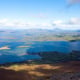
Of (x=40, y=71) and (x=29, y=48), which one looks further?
(x=29, y=48)

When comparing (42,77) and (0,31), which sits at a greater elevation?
(0,31)

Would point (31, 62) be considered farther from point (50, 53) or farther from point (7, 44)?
point (7, 44)

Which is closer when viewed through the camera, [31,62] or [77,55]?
[31,62]

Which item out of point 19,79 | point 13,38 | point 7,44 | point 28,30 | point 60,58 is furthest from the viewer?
point 28,30

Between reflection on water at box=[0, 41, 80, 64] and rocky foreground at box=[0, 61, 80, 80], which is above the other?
reflection on water at box=[0, 41, 80, 64]

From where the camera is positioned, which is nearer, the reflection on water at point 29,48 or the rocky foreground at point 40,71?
the rocky foreground at point 40,71

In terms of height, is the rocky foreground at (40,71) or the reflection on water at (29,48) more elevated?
the reflection on water at (29,48)

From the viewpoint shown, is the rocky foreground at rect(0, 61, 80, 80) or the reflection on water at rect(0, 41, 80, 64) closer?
the rocky foreground at rect(0, 61, 80, 80)

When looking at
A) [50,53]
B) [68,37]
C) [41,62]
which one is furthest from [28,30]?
[41,62]
